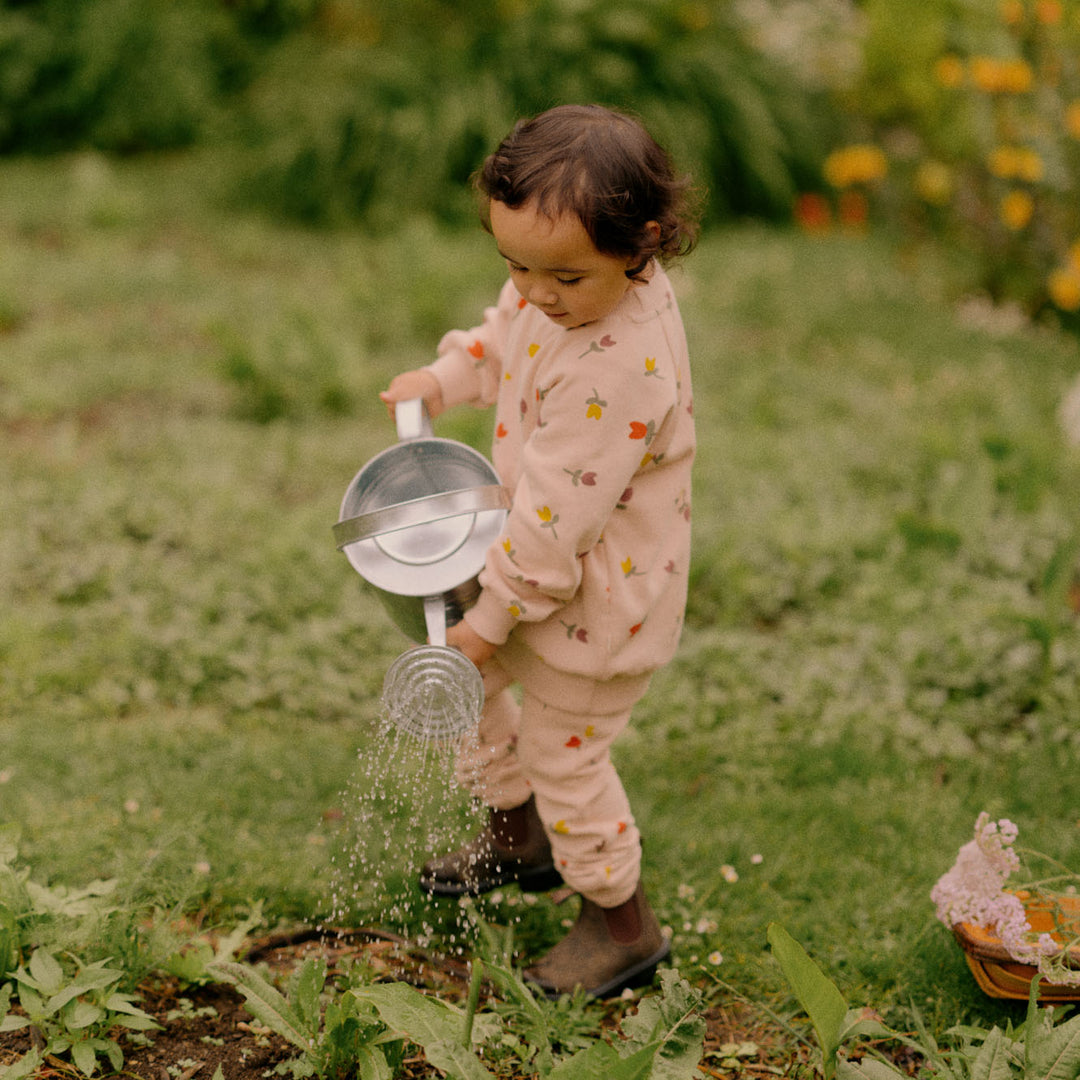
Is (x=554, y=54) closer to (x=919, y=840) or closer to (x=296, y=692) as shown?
(x=296, y=692)

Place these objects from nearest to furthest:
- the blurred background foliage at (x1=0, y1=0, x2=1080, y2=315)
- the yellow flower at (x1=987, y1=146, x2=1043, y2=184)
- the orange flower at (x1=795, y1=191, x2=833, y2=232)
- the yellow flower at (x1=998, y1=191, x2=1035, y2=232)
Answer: the yellow flower at (x1=987, y1=146, x2=1043, y2=184) → the yellow flower at (x1=998, y1=191, x2=1035, y2=232) → the blurred background foliage at (x1=0, y1=0, x2=1080, y2=315) → the orange flower at (x1=795, y1=191, x2=833, y2=232)

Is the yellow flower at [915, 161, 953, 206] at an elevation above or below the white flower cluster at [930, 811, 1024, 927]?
below

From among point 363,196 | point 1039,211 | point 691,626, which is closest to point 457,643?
point 691,626

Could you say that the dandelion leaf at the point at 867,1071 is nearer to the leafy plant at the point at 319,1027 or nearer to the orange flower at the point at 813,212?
the leafy plant at the point at 319,1027

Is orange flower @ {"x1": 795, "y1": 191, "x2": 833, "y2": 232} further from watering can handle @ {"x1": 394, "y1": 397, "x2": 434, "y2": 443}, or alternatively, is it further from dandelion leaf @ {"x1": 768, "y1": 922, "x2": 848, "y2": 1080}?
dandelion leaf @ {"x1": 768, "y1": 922, "x2": 848, "y2": 1080}

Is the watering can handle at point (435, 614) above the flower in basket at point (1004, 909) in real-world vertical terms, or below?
above

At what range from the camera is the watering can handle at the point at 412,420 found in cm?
192

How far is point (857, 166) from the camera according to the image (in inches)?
249

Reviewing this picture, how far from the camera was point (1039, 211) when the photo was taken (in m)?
5.26

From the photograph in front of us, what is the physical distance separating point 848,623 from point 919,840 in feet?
2.84

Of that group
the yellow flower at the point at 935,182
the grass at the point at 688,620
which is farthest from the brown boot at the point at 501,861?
the yellow flower at the point at 935,182

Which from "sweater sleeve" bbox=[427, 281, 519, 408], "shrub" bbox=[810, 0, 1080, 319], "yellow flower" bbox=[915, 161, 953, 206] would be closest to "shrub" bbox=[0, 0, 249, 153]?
"shrub" bbox=[810, 0, 1080, 319]

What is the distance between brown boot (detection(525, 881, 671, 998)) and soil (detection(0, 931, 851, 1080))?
0.26ft

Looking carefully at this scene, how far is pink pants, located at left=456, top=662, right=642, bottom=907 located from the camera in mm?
1924
